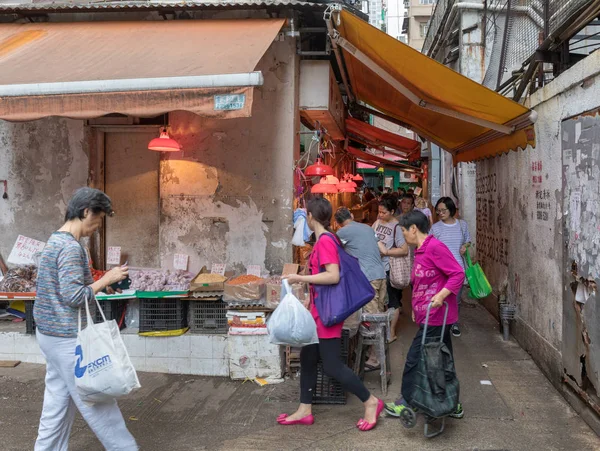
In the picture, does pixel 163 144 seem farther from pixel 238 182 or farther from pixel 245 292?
pixel 245 292

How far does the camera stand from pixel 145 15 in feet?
21.9

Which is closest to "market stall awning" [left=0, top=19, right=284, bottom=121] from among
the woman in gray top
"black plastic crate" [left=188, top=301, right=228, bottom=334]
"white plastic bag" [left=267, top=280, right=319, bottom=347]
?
the woman in gray top

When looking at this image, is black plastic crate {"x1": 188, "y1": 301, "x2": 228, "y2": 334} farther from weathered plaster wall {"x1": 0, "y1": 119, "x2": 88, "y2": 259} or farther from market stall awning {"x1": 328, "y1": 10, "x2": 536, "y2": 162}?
market stall awning {"x1": 328, "y1": 10, "x2": 536, "y2": 162}

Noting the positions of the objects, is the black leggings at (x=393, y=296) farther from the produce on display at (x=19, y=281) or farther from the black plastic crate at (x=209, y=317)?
the produce on display at (x=19, y=281)

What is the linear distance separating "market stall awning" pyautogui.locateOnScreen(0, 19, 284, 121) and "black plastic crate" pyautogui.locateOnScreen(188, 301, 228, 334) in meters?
2.23

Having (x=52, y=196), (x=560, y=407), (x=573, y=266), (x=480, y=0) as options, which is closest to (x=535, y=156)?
(x=573, y=266)

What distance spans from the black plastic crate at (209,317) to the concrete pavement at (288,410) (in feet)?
1.75

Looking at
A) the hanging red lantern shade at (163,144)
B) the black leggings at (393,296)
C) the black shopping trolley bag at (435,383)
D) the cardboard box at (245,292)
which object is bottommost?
the black shopping trolley bag at (435,383)

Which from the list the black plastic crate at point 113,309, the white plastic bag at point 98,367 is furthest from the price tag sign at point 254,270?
the white plastic bag at point 98,367

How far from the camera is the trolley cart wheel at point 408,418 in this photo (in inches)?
169

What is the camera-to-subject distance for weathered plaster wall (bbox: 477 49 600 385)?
16.6 ft

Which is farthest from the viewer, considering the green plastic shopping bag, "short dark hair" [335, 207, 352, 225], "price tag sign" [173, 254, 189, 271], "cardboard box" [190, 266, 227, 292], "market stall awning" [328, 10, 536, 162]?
the green plastic shopping bag

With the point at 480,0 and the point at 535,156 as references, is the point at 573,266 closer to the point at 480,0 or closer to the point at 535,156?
the point at 535,156

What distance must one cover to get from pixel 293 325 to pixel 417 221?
142 centimetres
